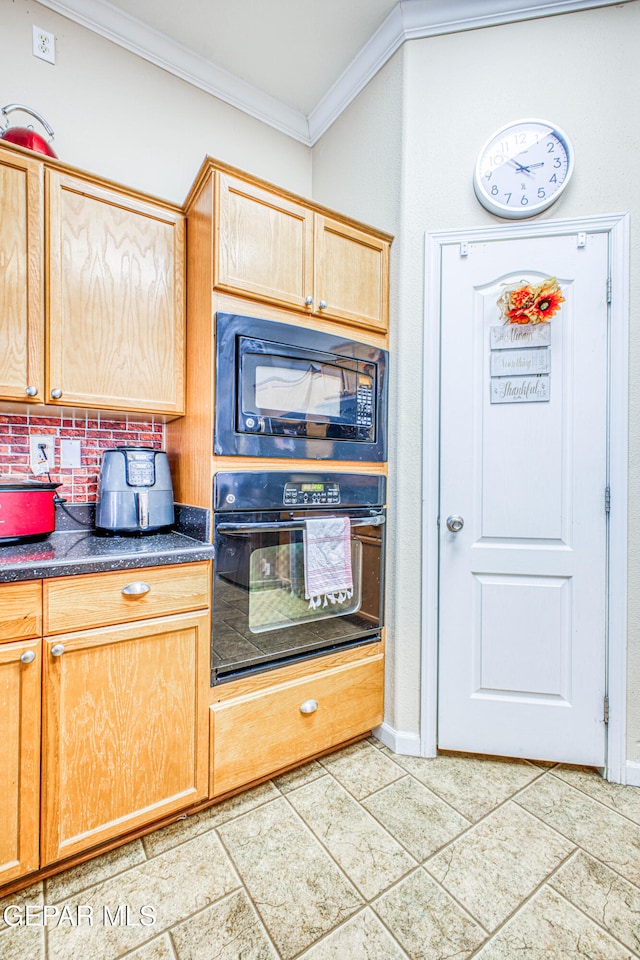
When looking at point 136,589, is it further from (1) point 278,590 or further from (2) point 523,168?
(2) point 523,168

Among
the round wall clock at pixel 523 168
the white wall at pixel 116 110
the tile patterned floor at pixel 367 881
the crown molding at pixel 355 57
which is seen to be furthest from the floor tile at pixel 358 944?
the crown molding at pixel 355 57

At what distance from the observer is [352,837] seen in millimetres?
1431

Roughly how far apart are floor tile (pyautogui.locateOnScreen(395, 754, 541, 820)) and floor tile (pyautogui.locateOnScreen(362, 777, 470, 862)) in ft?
0.16

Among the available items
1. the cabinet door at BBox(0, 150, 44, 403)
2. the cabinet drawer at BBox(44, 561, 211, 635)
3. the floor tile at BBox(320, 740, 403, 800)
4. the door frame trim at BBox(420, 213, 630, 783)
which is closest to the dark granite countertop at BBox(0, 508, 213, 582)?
→ the cabinet drawer at BBox(44, 561, 211, 635)

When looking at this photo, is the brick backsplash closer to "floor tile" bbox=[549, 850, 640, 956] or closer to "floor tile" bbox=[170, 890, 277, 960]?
"floor tile" bbox=[170, 890, 277, 960]

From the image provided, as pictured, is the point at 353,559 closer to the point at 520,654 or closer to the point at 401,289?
the point at 520,654

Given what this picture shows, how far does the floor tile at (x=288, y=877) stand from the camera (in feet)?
3.78

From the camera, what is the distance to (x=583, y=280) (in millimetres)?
1746

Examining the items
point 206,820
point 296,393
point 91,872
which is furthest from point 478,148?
point 91,872

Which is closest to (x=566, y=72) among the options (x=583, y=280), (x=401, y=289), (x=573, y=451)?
(x=583, y=280)

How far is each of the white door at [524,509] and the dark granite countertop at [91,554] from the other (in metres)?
1.06

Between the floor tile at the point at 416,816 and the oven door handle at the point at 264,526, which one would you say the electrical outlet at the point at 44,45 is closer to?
the oven door handle at the point at 264,526

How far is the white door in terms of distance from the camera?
175 centimetres

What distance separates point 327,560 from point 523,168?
1747mm
